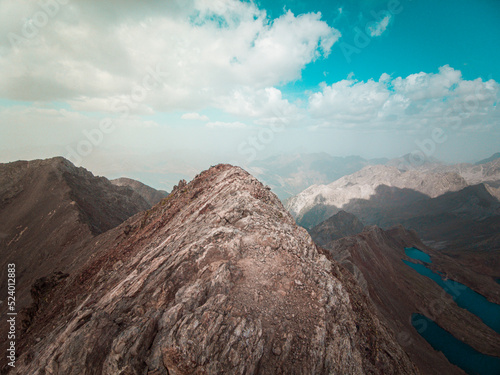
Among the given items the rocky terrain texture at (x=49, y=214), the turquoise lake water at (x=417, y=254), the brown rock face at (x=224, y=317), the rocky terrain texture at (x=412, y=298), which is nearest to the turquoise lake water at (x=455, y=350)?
the rocky terrain texture at (x=412, y=298)

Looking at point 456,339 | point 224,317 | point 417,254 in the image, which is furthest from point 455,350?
point 224,317

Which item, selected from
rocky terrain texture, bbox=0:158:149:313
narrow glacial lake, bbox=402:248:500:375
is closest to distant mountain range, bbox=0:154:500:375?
rocky terrain texture, bbox=0:158:149:313

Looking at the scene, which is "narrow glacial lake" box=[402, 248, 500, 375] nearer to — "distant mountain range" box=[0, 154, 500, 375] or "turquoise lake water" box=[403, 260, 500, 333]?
"turquoise lake water" box=[403, 260, 500, 333]

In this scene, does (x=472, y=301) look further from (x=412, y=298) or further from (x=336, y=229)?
(x=336, y=229)

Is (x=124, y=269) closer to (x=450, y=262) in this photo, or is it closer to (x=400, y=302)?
(x=400, y=302)

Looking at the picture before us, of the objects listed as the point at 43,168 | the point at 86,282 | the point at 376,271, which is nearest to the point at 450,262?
the point at 376,271
